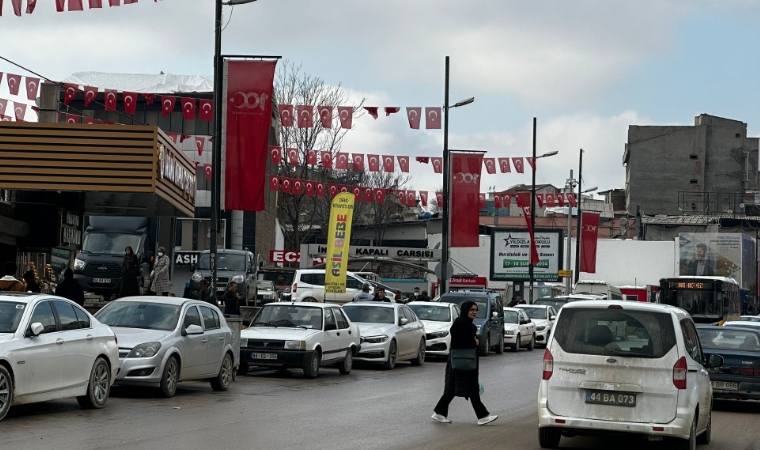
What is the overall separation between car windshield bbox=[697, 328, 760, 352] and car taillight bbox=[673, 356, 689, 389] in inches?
315

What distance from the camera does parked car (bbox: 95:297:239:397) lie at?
15.8 m

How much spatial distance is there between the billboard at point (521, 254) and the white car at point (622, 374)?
50.9 metres

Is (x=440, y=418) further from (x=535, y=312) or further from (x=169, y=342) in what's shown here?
(x=535, y=312)

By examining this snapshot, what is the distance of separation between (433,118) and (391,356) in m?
10.2

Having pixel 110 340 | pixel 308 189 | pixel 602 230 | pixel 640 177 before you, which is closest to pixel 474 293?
pixel 308 189

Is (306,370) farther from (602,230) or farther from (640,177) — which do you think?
(602,230)

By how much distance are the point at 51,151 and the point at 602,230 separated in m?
91.0

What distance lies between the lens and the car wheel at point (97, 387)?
46.1 ft

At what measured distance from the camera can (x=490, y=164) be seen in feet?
132

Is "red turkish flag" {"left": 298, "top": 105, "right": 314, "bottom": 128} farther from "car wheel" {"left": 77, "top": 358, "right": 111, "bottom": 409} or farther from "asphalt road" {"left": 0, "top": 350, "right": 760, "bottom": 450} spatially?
"car wheel" {"left": 77, "top": 358, "right": 111, "bottom": 409}

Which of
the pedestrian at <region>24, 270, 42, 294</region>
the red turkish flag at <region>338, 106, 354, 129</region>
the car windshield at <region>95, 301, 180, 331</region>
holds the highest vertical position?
the red turkish flag at <region>338, 106, 354, 129</region>

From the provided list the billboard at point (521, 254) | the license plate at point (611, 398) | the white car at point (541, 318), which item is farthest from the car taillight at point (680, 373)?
the billboard at point (521, 254)

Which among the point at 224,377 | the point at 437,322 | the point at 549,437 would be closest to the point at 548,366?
the point at 549,437

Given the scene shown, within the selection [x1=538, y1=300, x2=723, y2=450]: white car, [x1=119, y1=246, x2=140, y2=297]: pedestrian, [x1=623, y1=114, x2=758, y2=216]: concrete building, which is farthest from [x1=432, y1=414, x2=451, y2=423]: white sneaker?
[x1=623, y1=114, x2=758, y2=216]: concrete building
